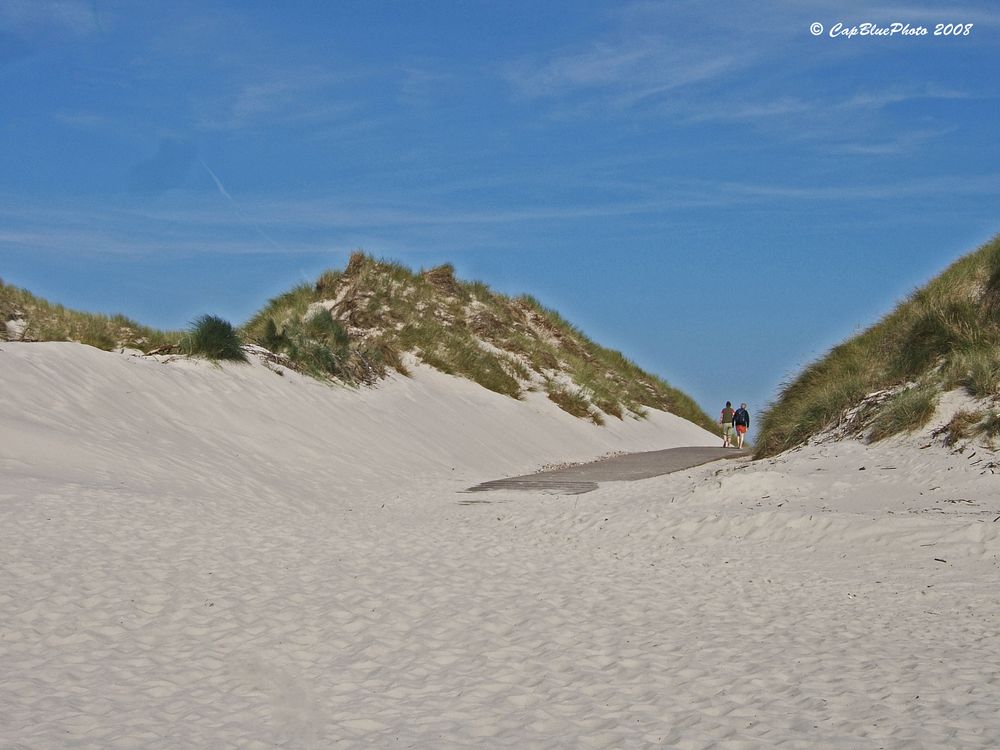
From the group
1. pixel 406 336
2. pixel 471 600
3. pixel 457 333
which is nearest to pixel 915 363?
pixel 471 600

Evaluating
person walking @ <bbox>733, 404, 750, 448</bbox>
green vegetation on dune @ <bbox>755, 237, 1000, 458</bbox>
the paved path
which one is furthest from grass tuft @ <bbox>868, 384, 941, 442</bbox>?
person walking @ <bbox>733, 404, 750, 448</bbox>

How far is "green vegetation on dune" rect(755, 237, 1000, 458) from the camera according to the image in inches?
641

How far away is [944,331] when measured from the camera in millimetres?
18375

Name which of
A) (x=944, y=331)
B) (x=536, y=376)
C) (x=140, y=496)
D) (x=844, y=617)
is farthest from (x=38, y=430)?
(x=536, y=376)

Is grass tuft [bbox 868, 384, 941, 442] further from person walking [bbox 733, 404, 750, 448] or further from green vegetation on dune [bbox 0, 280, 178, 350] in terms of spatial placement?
green vegetation on dune [bbox 0, 280, 178, 350]

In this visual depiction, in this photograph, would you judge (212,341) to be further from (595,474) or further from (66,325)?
(595,474)

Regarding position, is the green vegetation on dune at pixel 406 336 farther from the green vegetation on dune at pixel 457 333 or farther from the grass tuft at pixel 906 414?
the grass tuft at pixel 906 414

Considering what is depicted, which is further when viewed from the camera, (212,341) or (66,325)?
(66,325)

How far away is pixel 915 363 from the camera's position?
18.4 meters

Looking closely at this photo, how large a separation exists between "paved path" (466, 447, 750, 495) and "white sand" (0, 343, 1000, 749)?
901mm

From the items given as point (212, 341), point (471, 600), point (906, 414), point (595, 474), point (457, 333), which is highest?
point (457, 333)

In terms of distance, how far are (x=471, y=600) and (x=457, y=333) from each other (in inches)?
1058

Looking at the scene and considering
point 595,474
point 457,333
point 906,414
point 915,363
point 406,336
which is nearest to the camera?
point 906,414

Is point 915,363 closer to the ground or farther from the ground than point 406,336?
closer to the ground
